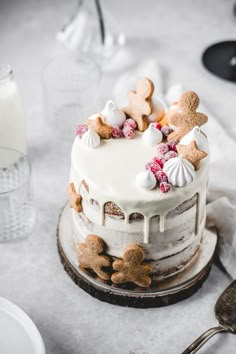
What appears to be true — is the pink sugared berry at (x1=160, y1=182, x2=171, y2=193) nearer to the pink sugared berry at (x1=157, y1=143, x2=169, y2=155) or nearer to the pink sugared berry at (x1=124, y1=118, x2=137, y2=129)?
the pink sugared berry at (x1=157, y1=143, x2=169, y2=155)

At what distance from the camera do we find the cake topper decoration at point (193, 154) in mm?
1393

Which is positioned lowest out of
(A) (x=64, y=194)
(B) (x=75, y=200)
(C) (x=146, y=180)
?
(A) (x=64, y=194)

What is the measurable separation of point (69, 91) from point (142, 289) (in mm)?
727

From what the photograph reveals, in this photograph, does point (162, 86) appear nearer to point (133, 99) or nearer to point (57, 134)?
point (57, 134)

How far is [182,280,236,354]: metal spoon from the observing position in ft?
4.63

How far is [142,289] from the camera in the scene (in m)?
1.49

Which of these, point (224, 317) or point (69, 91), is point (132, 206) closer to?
point (224, 317)

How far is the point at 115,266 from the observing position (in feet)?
4.72

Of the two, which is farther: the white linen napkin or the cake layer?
the white linen napkin

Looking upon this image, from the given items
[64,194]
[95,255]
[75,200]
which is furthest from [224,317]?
[64,194]

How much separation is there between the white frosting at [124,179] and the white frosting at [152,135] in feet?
0.05

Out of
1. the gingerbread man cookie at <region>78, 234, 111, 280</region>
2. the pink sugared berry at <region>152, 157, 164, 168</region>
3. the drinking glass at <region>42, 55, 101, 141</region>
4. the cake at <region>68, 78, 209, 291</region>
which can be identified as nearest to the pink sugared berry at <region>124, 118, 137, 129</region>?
the cake at <region>68, 78, 209, 291</region>

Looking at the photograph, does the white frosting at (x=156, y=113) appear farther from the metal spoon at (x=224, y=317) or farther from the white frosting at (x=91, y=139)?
the metal spoon at (x=224, y=317)

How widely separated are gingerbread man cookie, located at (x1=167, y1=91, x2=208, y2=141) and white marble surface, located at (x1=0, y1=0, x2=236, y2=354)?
1.24ft
